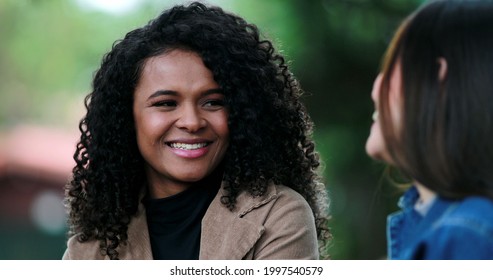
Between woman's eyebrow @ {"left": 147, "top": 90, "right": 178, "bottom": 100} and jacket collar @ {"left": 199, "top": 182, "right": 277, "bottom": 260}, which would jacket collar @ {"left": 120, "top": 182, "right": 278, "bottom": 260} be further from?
woman's eyebrow @ {"left": 147, "top": 90, "right": 178, "bottom": 100}

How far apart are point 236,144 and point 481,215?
108cm

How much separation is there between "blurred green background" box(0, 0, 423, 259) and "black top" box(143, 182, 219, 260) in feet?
7.70

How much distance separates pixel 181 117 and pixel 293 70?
2618 mm

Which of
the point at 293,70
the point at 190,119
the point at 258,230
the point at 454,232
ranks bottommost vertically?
the point at 258,230

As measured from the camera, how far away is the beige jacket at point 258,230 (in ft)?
8.01

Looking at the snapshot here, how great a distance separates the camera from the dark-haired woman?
1.65 m

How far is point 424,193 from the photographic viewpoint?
5.69 feet

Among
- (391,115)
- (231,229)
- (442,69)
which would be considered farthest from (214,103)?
(442,69)

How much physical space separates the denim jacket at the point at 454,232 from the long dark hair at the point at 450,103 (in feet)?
0.14

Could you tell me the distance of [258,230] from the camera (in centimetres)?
244

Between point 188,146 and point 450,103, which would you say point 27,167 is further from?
point 450,103

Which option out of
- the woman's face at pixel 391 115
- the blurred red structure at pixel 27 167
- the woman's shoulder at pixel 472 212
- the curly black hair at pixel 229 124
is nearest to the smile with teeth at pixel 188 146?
the curly black hair at pixel 229 124

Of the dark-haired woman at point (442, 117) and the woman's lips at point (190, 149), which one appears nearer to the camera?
the dark-haired woman at point (442, 117)

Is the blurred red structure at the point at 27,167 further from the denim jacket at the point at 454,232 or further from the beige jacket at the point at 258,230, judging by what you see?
the denim jacket at the point at 454,232
